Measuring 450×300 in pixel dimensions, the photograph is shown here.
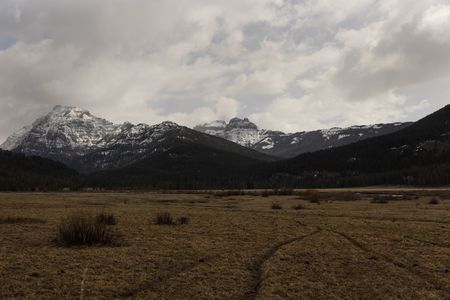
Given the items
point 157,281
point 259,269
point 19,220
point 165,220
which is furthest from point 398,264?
point 19,220

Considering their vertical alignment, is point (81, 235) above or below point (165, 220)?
below

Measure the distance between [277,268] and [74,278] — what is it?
7.18 metres

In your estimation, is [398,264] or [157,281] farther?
[398,264]

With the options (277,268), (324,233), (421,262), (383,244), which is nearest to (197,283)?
(277,268)

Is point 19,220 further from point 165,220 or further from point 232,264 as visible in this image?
point 232,264

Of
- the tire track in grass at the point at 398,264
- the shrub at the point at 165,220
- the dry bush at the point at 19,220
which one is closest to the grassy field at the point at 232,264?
the tire track in grass at the point at 398,264

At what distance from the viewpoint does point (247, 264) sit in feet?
58.8

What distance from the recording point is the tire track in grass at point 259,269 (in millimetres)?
13874

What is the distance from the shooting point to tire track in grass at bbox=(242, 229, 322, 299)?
1387 cm

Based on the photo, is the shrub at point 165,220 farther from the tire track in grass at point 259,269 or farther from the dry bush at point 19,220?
the tire track in grass at point 259,269

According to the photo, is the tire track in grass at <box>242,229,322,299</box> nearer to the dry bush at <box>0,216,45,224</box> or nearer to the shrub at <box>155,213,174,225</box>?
the shrub at <box>155,213,174,225</box>

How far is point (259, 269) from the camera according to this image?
Result: 1702cm

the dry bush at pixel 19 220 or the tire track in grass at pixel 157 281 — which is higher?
the dry bush at pixel 19 220

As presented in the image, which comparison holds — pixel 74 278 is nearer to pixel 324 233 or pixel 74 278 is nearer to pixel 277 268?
pixel 277 268
